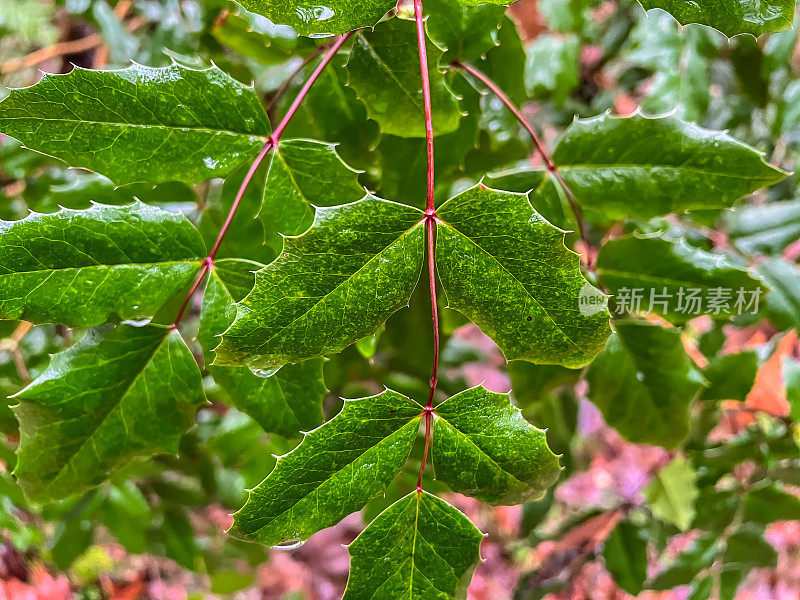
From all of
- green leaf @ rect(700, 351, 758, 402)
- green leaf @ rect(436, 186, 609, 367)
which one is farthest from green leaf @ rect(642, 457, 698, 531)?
green leaf @ rect(436, 186, 609, 367)

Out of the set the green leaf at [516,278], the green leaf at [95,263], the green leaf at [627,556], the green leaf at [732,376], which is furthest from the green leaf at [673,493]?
the green leaf at [95,263]

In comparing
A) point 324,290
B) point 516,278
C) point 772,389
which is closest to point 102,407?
point 324,290

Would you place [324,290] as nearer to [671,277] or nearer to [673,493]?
[671,277]

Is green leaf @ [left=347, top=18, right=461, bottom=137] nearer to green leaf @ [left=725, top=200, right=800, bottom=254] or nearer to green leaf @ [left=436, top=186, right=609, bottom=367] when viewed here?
green leaf @ [left=436, top=186, right=609, bottom=367]

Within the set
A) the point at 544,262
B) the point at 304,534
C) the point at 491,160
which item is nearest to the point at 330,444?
the point at 304,534

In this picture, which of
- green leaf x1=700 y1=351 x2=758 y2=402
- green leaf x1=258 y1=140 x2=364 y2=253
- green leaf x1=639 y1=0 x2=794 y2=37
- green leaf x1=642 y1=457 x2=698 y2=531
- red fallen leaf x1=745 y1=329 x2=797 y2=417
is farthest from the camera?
green leaf x1=642 y1=457 x2=698 y2=531
